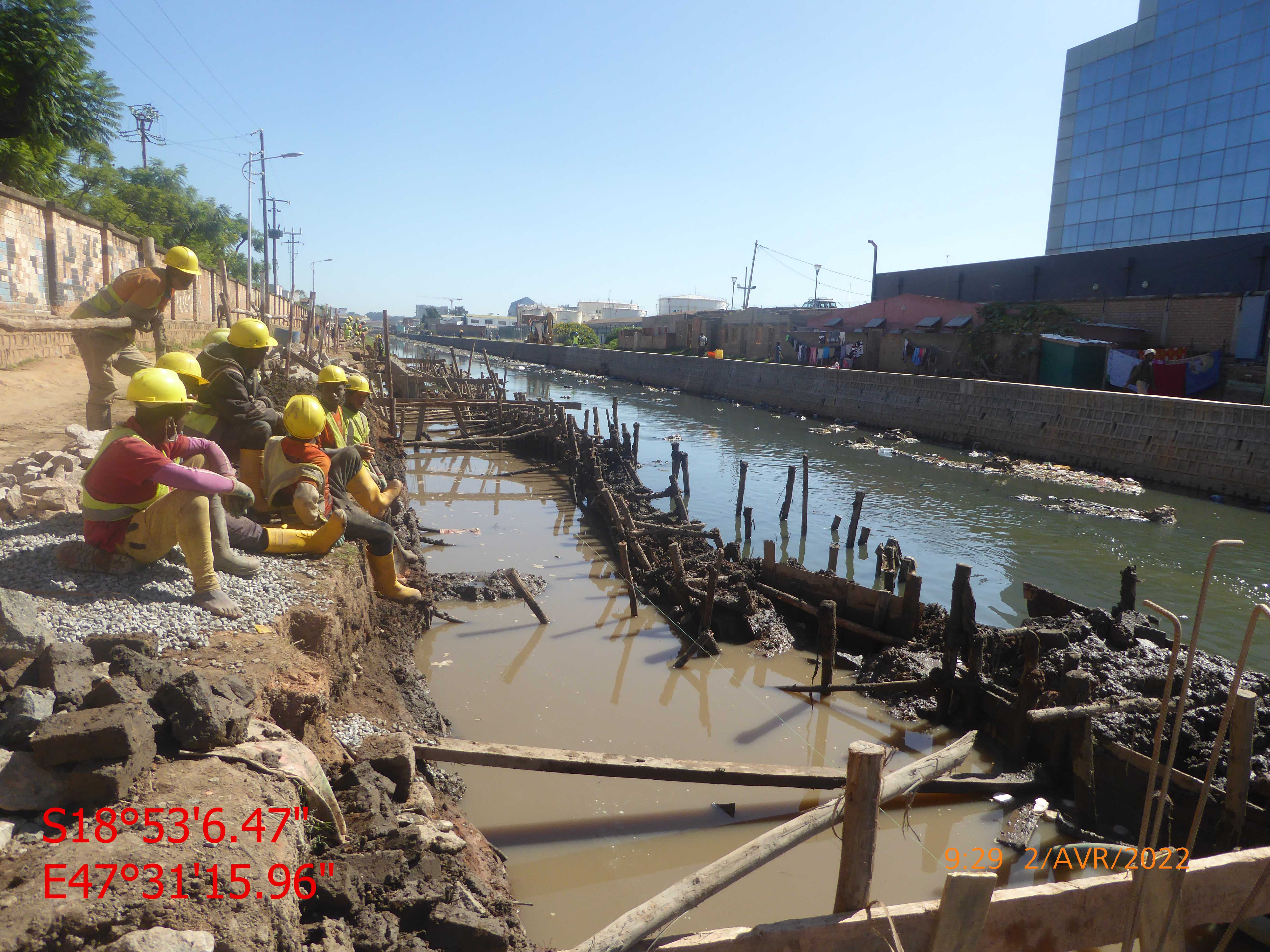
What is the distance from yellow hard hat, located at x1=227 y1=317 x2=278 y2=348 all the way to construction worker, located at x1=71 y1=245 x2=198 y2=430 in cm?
66

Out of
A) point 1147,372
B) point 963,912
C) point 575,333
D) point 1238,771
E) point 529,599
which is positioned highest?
point 575,333

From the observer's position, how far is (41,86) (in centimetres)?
2059

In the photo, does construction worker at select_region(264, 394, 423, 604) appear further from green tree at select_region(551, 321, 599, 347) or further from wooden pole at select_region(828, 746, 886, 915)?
green tree at select_region(551, 321, 599, 347)

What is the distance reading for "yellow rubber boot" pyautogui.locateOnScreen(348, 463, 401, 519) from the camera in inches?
260

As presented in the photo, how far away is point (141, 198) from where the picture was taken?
38.8m

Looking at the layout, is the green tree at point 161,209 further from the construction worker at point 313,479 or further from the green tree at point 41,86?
the construction worker at point 313,479

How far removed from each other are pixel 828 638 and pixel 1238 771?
10.7ft

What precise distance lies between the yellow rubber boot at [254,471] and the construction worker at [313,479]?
4.8 inches

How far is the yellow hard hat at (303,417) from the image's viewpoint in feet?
18.5

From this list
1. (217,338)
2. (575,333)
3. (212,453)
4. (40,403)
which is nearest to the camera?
(212,453)

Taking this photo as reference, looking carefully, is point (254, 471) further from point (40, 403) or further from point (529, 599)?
point (40, 403)

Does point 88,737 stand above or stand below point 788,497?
above

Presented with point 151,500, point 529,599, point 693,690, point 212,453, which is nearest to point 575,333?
point 529,599

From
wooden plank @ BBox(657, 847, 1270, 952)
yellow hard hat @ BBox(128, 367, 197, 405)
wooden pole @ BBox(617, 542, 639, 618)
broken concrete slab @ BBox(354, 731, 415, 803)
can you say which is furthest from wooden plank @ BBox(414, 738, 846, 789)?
wooden pole @ BBox(617, 542, 639, 618)
